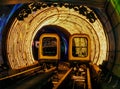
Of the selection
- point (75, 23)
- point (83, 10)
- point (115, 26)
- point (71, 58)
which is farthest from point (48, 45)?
point (115, 26)

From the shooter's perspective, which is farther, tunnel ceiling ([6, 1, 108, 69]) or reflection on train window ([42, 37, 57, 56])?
reflection on train window ([42, 37, 57, 56])

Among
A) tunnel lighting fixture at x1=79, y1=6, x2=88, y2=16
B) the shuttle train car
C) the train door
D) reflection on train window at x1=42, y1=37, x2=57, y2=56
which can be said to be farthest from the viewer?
reflection on train window at x1=42, y1=37, x2=57, y2=56

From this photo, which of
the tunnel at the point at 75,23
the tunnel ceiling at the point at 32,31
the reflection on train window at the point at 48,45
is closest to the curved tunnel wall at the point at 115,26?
the tunnel at the point at 75,23

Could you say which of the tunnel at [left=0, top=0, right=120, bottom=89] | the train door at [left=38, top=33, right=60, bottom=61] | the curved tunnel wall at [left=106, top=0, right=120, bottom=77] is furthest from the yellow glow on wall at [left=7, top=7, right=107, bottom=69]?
the curved tunnel wall at [left=106, top=0, right=120, bottom=77]

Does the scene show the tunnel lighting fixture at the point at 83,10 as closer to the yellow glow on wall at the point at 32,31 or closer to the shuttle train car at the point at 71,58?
the yellow glow on wall at the point at 32,31

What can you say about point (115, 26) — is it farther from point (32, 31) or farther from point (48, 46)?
point (32, 31)

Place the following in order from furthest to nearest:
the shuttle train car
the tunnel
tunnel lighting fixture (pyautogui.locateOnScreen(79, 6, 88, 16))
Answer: the shuttle train car → tunnel lighting fixture (pyautogui.locateOnScreen(79, 6, 88, 16)) → the tunnel

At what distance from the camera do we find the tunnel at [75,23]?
9977 mm

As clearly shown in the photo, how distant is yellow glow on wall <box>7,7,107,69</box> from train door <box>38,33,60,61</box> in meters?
1.06

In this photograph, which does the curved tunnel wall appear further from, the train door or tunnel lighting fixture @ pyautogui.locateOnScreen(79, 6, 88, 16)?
the train door

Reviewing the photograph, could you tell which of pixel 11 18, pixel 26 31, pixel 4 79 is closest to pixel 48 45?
pixel 26 31

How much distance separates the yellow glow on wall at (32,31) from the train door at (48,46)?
1058 mm

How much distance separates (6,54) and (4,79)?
328 cm

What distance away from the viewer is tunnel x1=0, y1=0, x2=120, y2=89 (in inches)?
393
